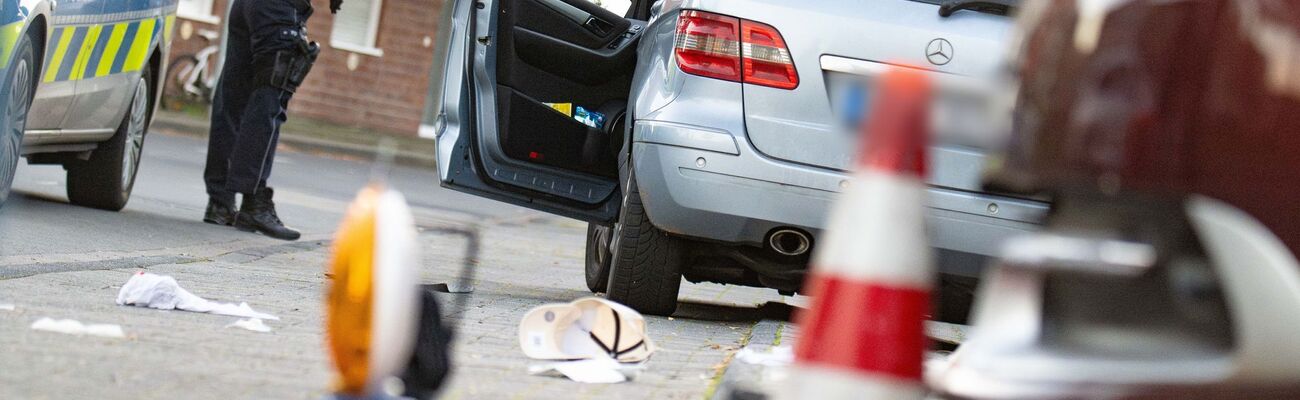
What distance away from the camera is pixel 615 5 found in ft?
23.0

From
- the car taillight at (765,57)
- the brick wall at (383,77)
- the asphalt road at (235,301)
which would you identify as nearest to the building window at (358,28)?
the brick wall at (383,77)

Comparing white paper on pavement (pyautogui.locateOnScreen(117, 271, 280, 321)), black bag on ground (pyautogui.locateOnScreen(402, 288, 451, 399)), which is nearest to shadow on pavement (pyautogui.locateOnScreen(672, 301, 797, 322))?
white paper on pavement (pyautogui.locateOnScreen(117, 271, 280, 321))

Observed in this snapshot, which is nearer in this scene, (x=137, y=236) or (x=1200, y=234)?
(x=1200, y=234)

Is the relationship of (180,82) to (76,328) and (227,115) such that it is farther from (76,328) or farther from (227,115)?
(76,328)

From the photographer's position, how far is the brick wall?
25766 mm

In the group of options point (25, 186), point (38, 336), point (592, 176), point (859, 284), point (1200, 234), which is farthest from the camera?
point (25, 186)

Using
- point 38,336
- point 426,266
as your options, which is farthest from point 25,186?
point 38,336

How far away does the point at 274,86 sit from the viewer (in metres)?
8.42

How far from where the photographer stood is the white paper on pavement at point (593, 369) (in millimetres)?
4039

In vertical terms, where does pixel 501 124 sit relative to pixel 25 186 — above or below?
above

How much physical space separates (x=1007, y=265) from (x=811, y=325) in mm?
243

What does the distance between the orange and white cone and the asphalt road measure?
1430 millimetres

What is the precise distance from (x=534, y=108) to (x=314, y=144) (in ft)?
46.5

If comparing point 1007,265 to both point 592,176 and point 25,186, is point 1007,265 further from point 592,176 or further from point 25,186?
point 25,186
